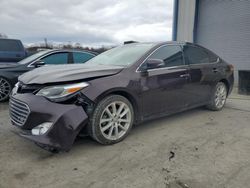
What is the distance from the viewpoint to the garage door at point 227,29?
9.53 metres

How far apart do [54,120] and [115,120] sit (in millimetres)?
870

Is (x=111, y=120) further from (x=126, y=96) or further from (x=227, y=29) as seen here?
(x=227, y=29)

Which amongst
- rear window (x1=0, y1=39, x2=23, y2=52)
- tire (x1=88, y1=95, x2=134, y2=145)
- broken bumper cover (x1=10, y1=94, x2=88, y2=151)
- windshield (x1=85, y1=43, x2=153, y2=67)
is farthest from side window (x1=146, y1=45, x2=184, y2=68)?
rear window (x1=0, y1=39, x2=23, y2=52)

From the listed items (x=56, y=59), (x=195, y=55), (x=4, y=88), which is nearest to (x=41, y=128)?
(x=195, y=55)

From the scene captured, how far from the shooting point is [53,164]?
2.81 m

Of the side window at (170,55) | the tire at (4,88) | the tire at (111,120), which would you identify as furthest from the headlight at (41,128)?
the tire at (4,88)

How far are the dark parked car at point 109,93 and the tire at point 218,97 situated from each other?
1.61 feet

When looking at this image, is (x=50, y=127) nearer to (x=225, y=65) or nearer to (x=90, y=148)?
(x=90, y=148)

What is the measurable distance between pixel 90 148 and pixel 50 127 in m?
0.68

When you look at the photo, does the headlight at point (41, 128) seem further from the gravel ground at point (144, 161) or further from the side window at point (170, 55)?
the side window at point (170, 55)

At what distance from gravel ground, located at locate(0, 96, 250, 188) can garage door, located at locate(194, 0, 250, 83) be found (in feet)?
21.5

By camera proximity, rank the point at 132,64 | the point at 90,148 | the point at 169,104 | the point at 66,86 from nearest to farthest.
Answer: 1. the point at 66,86
2. the point at 90,148
3. the point at 132,64
4. the point at 169,104

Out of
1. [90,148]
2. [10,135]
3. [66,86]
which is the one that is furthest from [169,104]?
[10,135]

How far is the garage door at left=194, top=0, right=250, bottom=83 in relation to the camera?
31.3 feet
